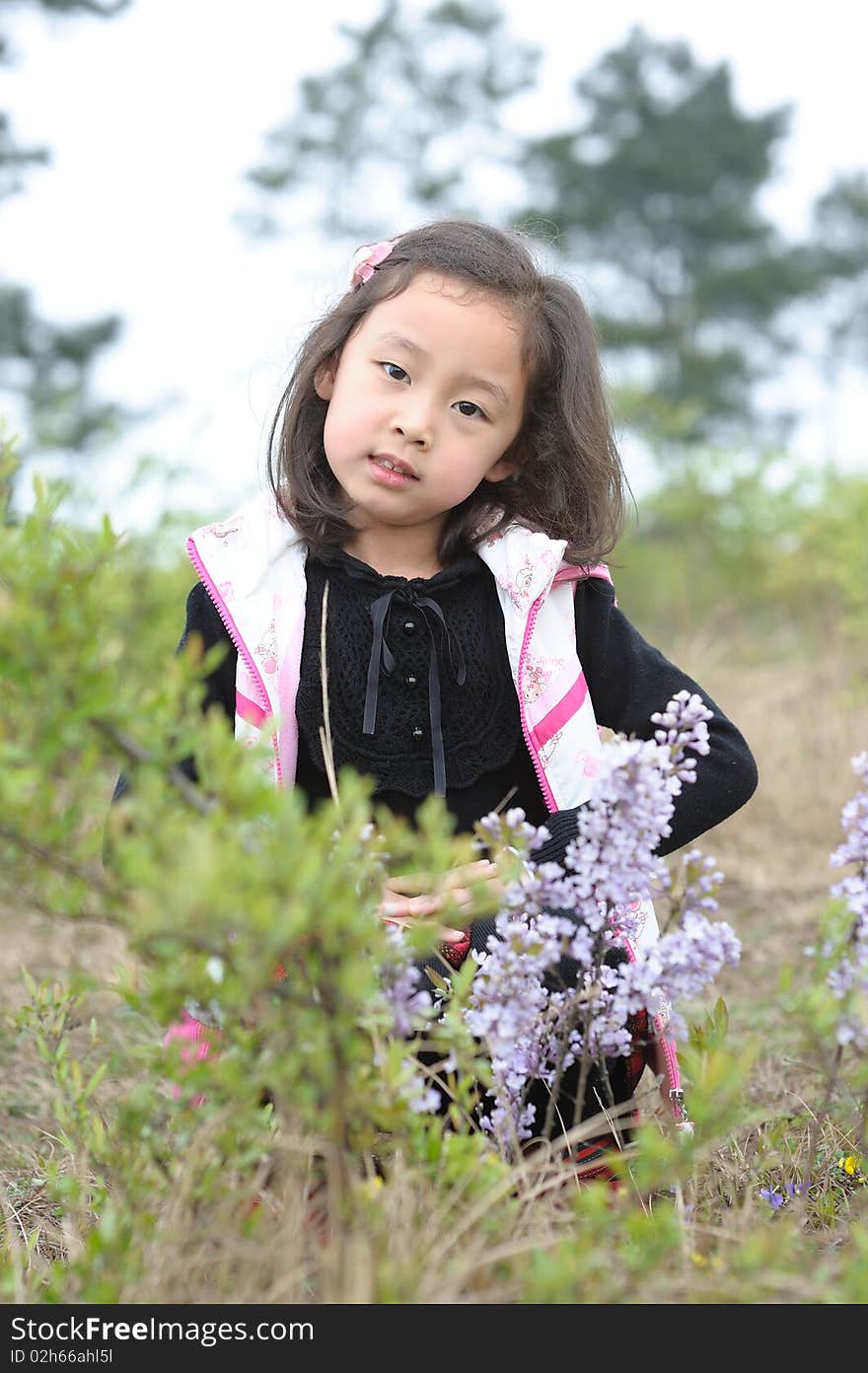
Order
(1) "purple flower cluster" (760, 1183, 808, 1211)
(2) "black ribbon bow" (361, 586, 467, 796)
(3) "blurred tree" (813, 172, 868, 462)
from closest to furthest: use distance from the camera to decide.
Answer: (1) "purple flower cluster" (760, 1183, 808, 1211) < (2) "black ribbon bow" (361, 586, 467, 796) < (3) "blurred tree" (813, 172, 868, 462)

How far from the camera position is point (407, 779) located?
8.26ft

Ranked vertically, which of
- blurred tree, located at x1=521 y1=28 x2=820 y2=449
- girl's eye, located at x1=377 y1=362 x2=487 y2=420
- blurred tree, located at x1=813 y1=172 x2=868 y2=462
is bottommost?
Result: girl's eye, located at x1=377 y1=362 x2=487 y2=420

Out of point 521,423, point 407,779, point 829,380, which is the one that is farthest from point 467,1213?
point 829,380

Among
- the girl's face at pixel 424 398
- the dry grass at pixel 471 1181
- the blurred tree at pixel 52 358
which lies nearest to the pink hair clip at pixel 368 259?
the girl's face at pixel 424 398

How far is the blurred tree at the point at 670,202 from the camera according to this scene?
24203 mm

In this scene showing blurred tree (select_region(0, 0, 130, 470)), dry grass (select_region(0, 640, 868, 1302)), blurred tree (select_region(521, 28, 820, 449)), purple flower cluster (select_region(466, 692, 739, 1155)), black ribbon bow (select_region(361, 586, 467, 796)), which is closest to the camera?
dry grass (select_region(0, 640, 868, 1302))

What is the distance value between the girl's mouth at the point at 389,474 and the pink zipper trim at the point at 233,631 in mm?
375

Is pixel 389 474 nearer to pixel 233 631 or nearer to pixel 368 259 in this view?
pixel 233 631

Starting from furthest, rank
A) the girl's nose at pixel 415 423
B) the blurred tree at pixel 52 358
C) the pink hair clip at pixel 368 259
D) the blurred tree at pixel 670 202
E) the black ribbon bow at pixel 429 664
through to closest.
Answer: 1. the blurred tree at pixel 670 202
2. the blurred tree at pixel 52 358
3. the pink hair clip at pixel 368 259
4. the black ribbon bow at pixel 429 664
5. the girl's nose at pixel 415 423

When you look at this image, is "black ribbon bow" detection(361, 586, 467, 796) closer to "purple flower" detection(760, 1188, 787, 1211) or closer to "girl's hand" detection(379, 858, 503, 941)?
"girl's hand" detection(379, 858, 503, 941)

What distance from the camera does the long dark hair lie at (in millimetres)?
2551

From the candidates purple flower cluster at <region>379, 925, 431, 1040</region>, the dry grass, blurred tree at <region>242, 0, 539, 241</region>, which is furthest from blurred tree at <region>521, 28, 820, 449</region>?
purple flower cluster at <region>379, 925, 431, 1040</region>

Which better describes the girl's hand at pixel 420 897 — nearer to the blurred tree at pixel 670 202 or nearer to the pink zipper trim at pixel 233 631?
the pink zipper trim at pixel 233 631

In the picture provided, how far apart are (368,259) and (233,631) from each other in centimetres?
83
